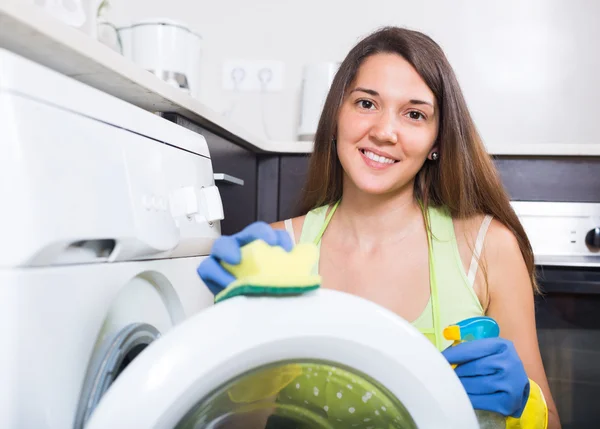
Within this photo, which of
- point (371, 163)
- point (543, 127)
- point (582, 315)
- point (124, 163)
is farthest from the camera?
point (543, 127)

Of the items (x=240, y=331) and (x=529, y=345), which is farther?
(x=529, y=345)

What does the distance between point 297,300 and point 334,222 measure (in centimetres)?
80

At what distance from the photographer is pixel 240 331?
1.93 ft

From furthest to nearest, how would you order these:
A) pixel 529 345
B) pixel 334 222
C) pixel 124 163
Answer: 1. pixel 334 222
2. pixel 529 345
3. pixel 124 163

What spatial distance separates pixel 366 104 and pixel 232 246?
0.71 meters

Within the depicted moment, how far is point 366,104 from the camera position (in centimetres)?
128

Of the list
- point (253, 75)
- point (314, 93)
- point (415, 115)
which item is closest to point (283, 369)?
point (415, 115)

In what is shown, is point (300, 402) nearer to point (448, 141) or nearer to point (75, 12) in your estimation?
point (448, 141)

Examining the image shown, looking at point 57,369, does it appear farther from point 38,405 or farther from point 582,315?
point 582,315

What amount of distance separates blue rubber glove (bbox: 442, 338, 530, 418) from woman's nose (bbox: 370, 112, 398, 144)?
51 centimetres

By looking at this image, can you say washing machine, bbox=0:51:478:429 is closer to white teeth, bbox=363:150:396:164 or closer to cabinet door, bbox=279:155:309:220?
white teeth, bbox=363:150:396:164

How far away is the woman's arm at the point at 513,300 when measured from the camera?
1.12m

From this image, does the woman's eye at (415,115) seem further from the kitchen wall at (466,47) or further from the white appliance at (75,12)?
the kitchen wall at (466,47)

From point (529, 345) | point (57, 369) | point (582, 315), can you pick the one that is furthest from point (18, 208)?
point (582, 315)
